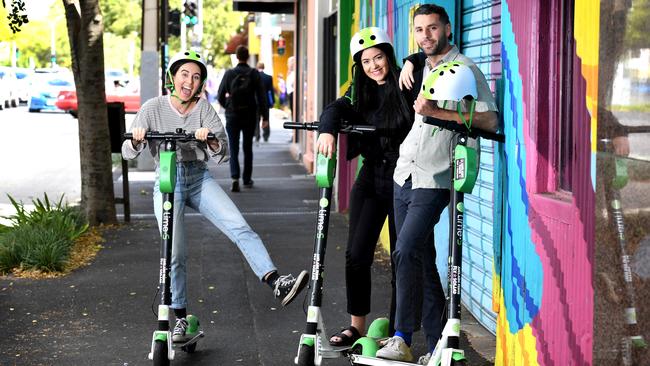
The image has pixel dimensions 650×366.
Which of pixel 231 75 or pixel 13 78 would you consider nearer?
pixel 231 75

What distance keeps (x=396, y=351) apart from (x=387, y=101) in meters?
1.39

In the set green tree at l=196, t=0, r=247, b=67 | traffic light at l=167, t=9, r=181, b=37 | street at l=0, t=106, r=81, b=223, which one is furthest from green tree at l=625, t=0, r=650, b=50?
green tree at l=196, t=0, r=247, b=67

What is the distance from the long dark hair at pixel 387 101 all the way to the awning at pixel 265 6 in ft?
59.7

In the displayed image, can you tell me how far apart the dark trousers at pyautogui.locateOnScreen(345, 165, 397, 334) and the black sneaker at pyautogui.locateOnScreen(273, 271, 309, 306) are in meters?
0.35

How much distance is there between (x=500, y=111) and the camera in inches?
225

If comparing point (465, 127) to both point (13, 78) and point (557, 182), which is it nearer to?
point (557, 182)

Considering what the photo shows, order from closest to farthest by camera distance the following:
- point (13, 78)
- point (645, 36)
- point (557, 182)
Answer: point (645, 36)
point (557, 182)
point (13, 78)

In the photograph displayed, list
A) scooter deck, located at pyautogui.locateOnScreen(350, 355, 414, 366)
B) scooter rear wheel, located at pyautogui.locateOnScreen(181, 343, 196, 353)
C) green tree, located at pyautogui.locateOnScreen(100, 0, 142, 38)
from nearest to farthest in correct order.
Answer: scooter deck, located at pyautogui.locateOnScreen(350, 355, 414, 366) < scooter rear wheel, located at pyautogui.locateOnScreen(181, 343, 196, 353) < green tree, located at pyautogui.locateOnScreen(100, 0, 142, 38)

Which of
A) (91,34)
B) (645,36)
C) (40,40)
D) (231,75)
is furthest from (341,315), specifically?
(40,40)

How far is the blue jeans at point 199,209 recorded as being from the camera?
6645mm

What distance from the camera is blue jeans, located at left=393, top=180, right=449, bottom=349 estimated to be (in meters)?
5.86

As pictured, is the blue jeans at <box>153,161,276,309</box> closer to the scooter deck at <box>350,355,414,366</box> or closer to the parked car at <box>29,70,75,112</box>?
the scooter deck at <box>350,355,414,366</box>

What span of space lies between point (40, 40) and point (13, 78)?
154ft

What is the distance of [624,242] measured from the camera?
4188 millimetres
